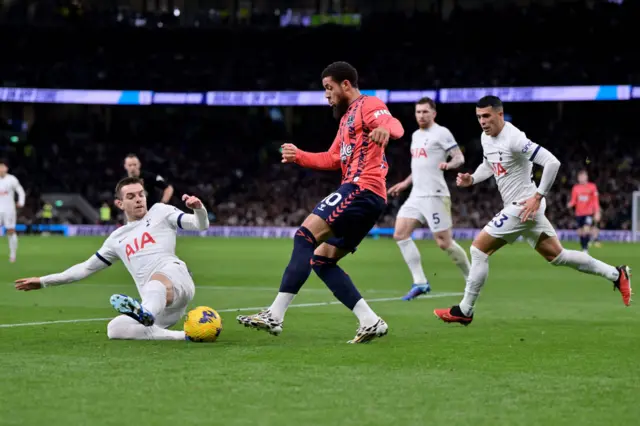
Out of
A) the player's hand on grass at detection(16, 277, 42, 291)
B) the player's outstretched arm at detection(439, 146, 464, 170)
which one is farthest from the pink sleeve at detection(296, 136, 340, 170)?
the player's outstretched arm at detection(439, 146, 464, 170)

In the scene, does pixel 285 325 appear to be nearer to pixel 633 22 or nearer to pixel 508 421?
pixel 508 421

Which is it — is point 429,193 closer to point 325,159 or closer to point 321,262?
point 325,159

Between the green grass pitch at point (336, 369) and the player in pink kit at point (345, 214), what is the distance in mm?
287

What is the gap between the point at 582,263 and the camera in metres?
10.2

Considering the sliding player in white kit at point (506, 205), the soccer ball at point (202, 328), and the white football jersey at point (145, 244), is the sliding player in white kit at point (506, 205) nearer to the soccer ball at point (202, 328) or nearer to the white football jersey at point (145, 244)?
the soccer ball at point (202, 328)

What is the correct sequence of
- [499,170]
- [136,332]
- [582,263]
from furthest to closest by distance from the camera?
1. [582,263]
2. [499,170]
3. [136,332]

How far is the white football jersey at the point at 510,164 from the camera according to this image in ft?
32.2

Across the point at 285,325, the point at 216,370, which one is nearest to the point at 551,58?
the point at 285,325

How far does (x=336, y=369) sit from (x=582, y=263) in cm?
429

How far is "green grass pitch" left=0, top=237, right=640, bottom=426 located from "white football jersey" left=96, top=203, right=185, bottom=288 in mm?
680

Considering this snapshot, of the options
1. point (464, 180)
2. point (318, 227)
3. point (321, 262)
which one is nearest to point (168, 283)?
point (321, 262)

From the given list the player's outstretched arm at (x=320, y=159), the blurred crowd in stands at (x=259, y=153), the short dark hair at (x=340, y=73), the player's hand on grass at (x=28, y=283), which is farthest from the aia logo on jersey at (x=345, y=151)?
the blurred crowd in stands at (x=259, y=153)

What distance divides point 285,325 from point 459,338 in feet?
6.53

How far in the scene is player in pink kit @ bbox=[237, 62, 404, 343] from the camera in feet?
26.8
